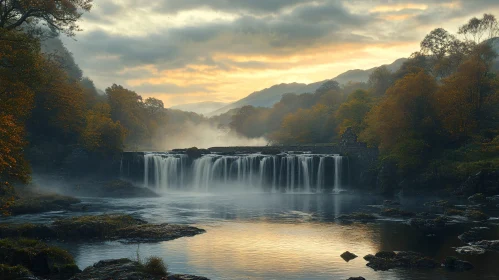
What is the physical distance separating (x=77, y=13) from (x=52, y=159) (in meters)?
47.7

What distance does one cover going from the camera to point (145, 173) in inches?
3925

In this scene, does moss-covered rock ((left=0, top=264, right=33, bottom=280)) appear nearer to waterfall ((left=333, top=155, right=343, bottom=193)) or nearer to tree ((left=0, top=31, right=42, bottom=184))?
tree ((left=0, top=31, right=42, bottom=184))

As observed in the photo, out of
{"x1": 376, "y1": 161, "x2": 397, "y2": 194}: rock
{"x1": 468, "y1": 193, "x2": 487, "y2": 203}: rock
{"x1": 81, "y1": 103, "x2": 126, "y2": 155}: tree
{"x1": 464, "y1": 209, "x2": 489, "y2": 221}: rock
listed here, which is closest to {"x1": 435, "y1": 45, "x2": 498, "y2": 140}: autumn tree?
{"x1": 376, "y1": 161, "x2": 397, "y2": 194}: rock

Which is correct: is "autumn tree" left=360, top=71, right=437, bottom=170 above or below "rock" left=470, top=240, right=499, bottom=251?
above

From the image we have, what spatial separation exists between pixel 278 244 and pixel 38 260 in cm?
1984

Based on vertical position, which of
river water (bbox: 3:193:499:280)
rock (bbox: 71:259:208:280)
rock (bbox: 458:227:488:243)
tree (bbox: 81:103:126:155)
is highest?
tree (bbox: 81:103:126:155)

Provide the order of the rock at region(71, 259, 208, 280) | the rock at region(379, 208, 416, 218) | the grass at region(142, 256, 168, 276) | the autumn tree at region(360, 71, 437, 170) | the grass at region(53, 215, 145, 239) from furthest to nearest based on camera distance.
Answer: the autumn tree at region(360, 71, 437, 170), the rock at region(379, 208, 416, 218), the grass at region(53, 215, 145, 239), the grass at region(142, 256, 168, 276), the rock at region(71, 259, 208, 280)

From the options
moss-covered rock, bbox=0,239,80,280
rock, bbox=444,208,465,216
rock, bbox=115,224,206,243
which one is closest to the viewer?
moss-covered rock, bbox=0,239,80,280

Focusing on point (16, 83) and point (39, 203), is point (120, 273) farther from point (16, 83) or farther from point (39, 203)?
point (39, 203)

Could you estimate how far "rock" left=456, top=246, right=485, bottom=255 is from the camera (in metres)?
38.7

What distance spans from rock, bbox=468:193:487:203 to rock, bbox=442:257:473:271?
40250 millimetres

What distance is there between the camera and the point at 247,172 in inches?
3787

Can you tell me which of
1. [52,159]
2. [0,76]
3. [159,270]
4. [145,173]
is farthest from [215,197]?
[159,270]

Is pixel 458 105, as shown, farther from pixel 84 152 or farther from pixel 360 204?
pixel 84 152
